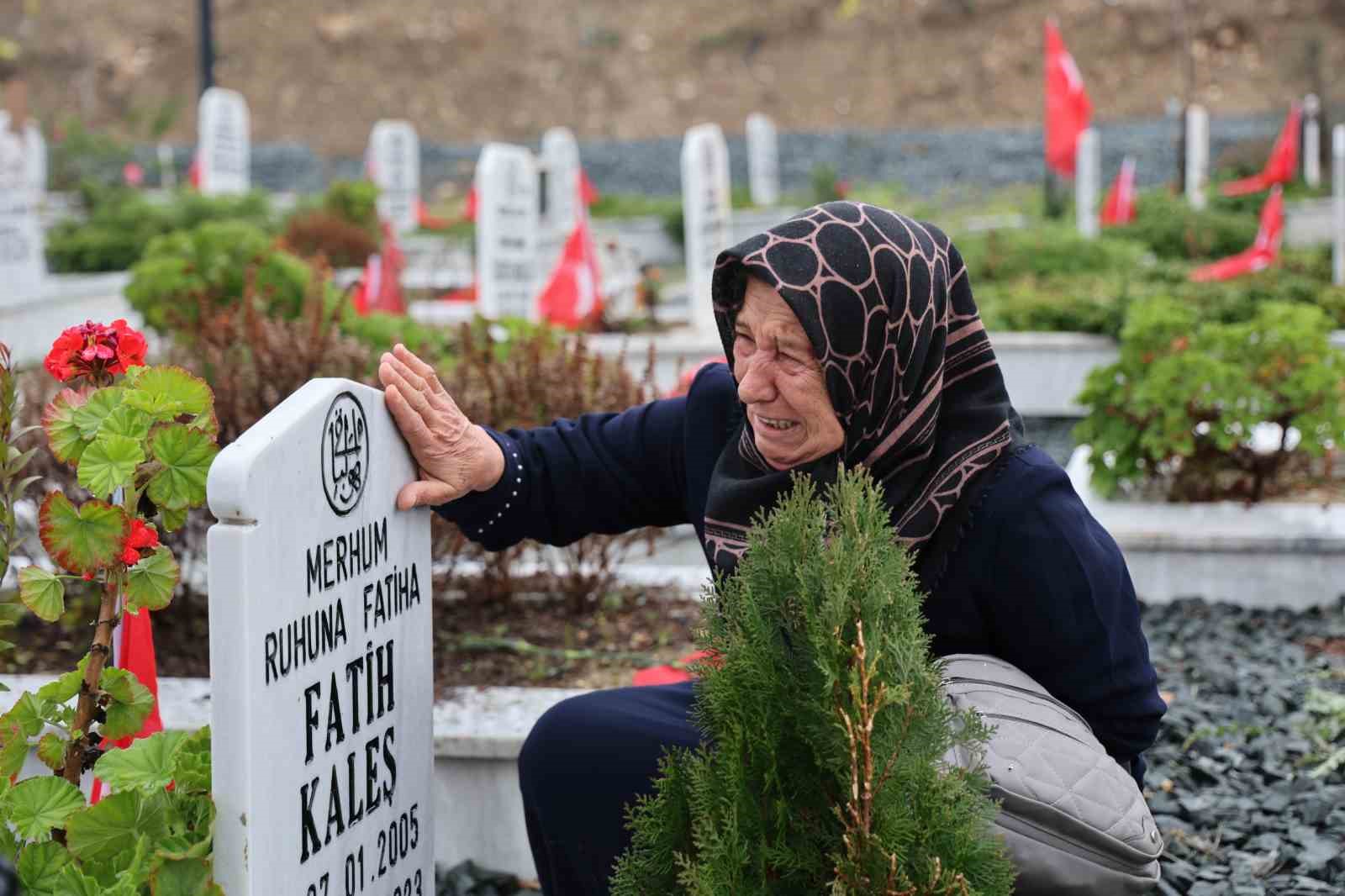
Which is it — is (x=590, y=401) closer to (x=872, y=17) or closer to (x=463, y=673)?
(x=463, y=673)

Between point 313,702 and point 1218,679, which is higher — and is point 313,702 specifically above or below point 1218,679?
above

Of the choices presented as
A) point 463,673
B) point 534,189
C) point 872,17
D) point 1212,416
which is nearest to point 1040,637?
point 463,673

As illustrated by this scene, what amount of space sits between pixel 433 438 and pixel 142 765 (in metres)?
0.62

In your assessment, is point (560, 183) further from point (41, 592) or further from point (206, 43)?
point (41, 592)

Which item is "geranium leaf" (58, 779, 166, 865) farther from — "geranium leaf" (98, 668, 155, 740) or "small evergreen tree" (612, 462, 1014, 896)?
"small evergreen tree" (612, 462, 1014, 896)

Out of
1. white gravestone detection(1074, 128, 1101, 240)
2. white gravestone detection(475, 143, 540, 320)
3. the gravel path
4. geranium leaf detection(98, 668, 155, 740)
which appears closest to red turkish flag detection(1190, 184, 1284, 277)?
white gravestone detection(1074, 128, 1101, 240)

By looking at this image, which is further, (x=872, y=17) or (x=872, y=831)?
(x=872, y=17)

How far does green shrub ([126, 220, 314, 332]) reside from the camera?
256 inches

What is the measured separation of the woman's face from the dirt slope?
134 feet

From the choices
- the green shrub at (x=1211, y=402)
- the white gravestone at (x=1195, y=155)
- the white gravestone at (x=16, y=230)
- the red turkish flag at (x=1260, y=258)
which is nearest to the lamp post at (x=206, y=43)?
the white gravestone at (x=16, y=230)

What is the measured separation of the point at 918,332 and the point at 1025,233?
11.5 m

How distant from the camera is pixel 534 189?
9086 millimetres

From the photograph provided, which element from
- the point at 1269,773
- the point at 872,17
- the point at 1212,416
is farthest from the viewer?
the point at 872,17

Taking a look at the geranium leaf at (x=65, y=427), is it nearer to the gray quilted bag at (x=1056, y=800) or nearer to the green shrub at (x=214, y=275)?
the gray quilted bag at (x=1056, y=800)
